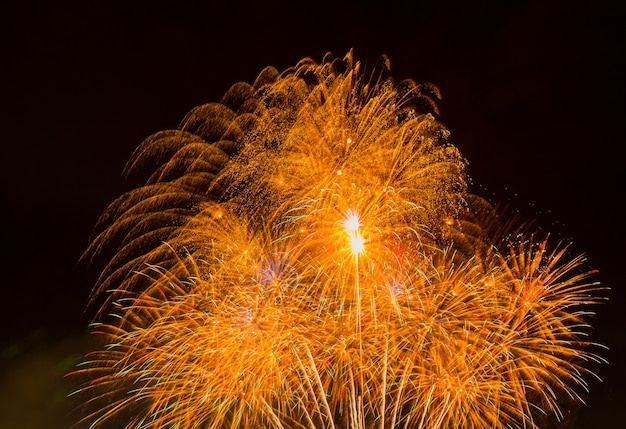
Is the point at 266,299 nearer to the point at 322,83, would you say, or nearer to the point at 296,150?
the point at 296,150

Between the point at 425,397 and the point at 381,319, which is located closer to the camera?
the point at 381,319

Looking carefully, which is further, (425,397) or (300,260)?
(425,397)

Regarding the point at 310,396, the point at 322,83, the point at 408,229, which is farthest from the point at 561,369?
the point at 322,83

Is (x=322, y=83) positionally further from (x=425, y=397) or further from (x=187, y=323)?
(x=425, y=397)

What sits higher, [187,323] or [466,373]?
[466,373]

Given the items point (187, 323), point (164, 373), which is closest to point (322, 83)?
point (187, 323)

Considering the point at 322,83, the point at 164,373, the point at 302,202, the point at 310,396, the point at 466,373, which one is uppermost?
the point at 322,83

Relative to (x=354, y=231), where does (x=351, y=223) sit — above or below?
above

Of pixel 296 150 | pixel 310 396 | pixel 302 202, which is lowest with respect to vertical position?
pixel 310 396

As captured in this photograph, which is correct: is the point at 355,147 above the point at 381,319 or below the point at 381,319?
above
